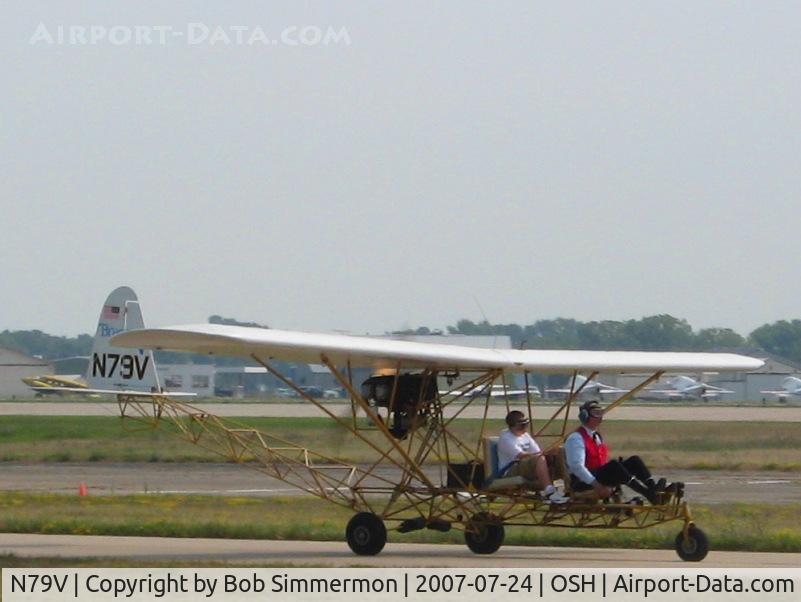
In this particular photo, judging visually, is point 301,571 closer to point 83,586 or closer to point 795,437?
point 83,586

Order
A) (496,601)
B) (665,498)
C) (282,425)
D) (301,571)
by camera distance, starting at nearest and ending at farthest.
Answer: (496,601)
(301,571)
(665,498)
(282,425)

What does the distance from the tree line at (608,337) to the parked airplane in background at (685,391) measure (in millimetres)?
3860

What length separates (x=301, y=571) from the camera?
518 inches

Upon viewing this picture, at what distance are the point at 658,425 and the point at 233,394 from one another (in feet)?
226

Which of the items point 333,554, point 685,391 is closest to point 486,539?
point 333,554

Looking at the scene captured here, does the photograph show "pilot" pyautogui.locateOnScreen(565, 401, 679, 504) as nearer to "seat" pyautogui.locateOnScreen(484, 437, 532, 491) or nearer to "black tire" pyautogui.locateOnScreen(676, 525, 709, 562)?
"black tire" pyautogui.locateOnScreen(676, 525, 709, 562)

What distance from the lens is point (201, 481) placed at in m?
29.6

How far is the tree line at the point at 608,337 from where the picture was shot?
41094mm

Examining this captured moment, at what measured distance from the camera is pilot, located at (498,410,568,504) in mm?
15023

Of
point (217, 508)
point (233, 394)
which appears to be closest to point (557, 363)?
point (217, 508)

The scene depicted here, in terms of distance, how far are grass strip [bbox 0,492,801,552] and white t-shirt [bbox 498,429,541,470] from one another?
2.22 m

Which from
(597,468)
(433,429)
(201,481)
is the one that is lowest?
(201,481)

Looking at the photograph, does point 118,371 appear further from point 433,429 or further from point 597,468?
point 597,468
